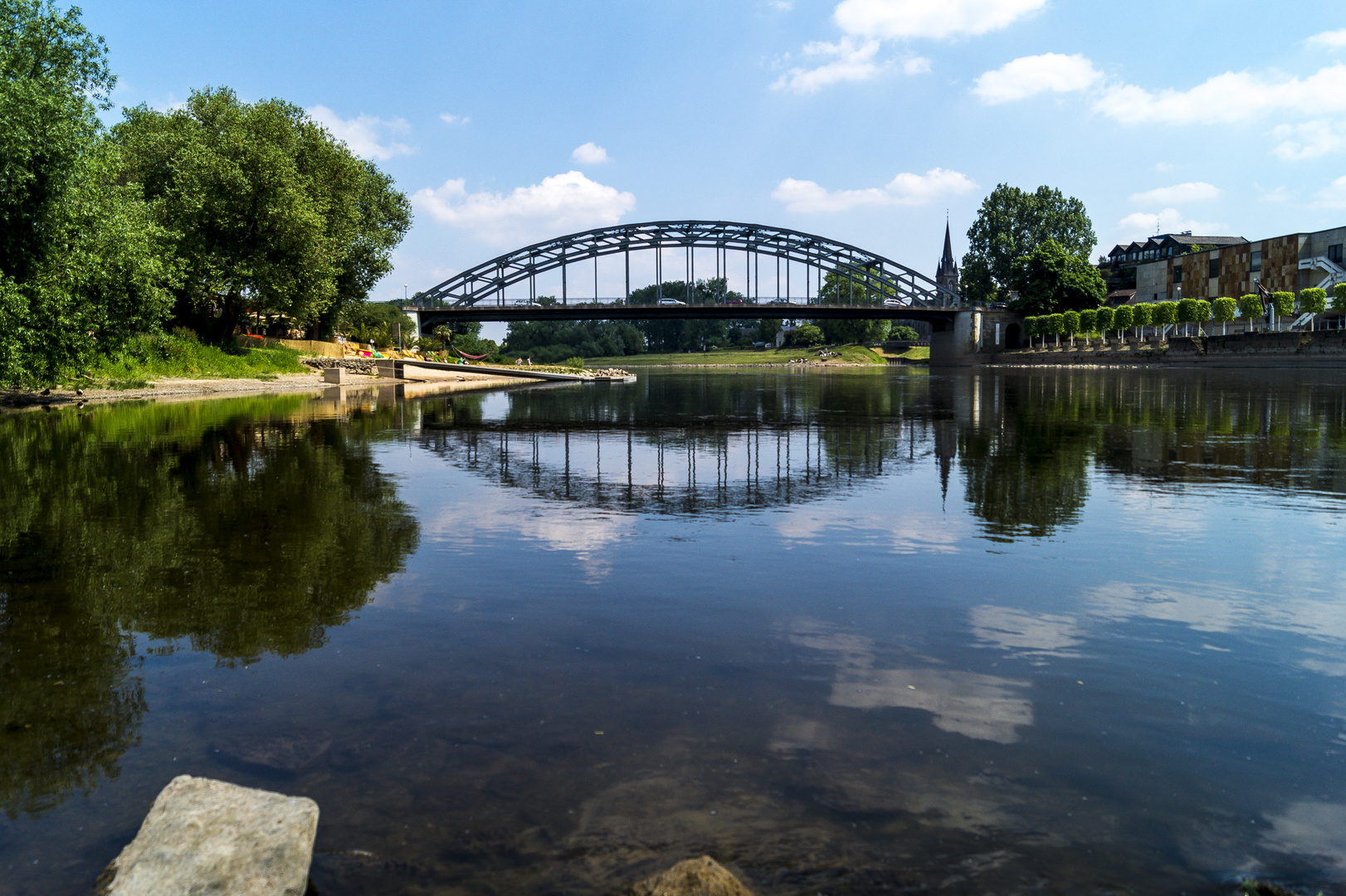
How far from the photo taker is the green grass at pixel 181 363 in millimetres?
39688

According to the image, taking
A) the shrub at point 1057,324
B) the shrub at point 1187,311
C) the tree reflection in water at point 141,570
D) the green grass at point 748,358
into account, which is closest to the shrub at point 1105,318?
the shrub at point 1057,324

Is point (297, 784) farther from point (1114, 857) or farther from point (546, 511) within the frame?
point (546, 511)

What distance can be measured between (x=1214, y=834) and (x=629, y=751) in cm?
303

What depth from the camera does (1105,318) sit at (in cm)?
10494

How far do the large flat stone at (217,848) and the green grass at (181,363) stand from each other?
35432 mm

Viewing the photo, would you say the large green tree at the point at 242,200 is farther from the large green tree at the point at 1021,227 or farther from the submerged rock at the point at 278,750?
the large green tree at the point at 1021,227

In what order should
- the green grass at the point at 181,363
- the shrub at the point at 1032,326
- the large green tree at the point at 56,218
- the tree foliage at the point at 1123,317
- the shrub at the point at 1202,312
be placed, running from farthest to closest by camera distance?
the shrub at the point at 1032,326, the tree foliage at the point at 1123,317, the shrub at the point at 1202,312, the green grass at the point at 181,363, the large green tree at the point at 56,218

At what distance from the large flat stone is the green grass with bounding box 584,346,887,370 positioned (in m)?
150

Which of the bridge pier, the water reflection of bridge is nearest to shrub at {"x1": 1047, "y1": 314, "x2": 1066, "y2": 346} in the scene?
the bridge pier

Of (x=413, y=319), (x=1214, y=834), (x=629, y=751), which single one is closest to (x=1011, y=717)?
(x=1214, y=834)

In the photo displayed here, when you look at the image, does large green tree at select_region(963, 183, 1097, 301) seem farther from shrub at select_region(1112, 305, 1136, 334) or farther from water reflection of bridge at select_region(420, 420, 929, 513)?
water reflection of bridge at select_region(420, 420, 929, 513)

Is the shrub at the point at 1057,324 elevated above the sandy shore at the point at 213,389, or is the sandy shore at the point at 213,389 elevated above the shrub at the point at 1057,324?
the shrub at the point at 1057,324

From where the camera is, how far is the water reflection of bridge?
14.6 meters

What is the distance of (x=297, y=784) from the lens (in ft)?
15.4
